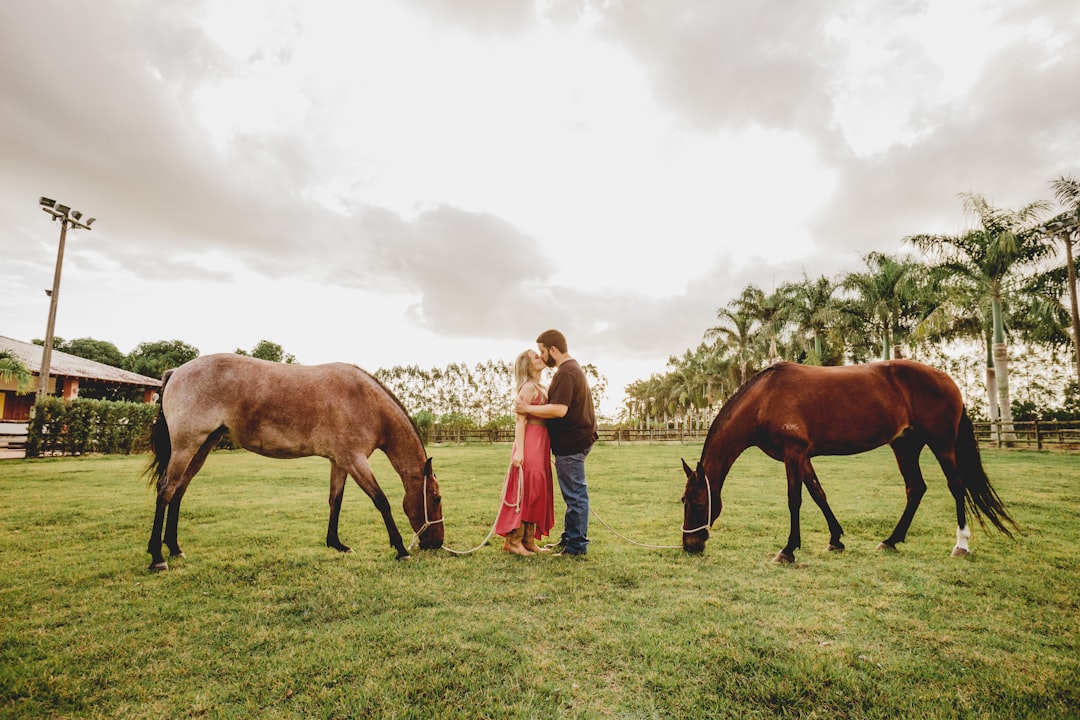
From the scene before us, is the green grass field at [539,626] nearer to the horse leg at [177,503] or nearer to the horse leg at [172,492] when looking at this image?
the horse leg at [172,492]

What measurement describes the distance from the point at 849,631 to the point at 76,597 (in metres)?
5.54

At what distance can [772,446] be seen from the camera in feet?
17.4

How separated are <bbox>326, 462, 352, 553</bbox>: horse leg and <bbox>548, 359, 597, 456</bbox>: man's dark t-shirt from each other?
2.32 metres

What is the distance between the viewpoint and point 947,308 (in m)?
23.4

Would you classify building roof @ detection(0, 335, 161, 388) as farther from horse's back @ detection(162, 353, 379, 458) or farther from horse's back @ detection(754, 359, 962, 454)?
horse's back @ detection(754, 359, 962, 454)

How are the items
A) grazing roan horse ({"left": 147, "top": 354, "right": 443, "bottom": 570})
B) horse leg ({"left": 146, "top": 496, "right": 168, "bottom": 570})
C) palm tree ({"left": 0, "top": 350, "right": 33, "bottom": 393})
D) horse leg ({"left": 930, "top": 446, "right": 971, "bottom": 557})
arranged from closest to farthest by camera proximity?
horse leg ({"left": 146, "top": 496, "right": 168, "bottom": 570}) < grazing roan horse ({"left": 147, "top": 354, "right": 443, "bottom": 570}) < horse leg ({"left": 930, "top": 446, "right": 971, "bottom": 557}) < palm tree ({"left": 0, "top": 350, "right": 33, "bottom": 393})

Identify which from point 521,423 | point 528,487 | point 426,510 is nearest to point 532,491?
point 528,487

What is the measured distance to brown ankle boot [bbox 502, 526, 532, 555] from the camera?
5173mm

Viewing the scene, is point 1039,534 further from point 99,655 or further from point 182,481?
point 182,481

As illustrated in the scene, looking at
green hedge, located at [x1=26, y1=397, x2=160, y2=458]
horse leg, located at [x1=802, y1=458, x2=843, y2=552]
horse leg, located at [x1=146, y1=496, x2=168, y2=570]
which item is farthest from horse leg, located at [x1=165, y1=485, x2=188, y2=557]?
green hedge, located at [x1=26, y1=397, x2=160, y2=458]

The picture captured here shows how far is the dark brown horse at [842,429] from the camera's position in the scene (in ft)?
16.8

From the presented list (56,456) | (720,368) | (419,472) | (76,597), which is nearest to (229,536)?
(76,597)

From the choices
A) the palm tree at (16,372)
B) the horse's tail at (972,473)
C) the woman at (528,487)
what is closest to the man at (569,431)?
the woman at (528,487)

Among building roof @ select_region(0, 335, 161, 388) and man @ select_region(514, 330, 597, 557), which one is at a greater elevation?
building roof @ select_region(0, 335, 161, 388)
